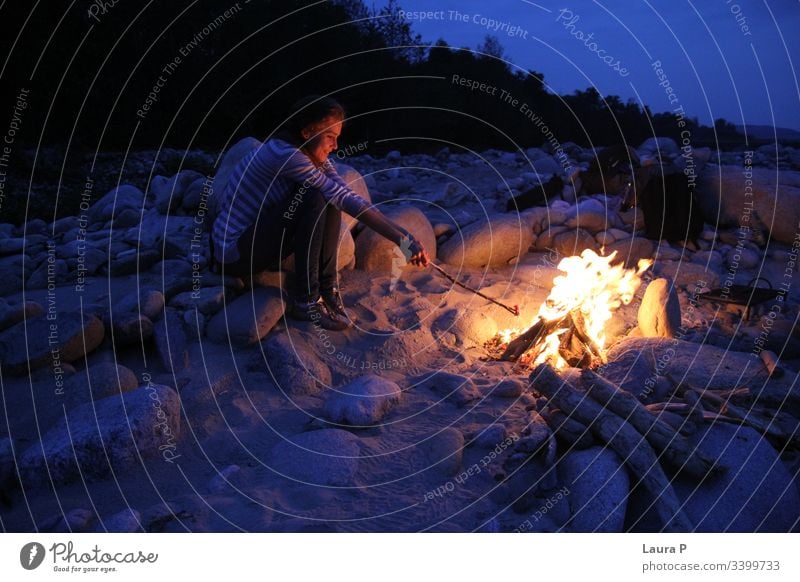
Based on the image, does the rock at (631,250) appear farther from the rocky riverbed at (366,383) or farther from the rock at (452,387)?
the rock at (452,387)

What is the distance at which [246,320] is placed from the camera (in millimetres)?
5004

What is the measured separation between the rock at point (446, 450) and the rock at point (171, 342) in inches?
79.4

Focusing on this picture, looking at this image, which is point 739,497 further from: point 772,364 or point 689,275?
point 689,275

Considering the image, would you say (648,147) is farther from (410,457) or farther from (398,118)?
(410,457)

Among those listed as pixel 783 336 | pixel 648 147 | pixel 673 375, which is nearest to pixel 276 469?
pixel 673 375

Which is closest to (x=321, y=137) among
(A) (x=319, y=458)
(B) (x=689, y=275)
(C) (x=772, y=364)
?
(A) (x=319, y=458)

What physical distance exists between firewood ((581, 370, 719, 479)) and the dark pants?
7.93ft

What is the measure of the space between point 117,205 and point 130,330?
3589mm

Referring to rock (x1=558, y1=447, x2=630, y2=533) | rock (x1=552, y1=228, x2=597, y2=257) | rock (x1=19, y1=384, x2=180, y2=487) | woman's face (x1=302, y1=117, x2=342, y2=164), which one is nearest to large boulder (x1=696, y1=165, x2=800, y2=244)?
rock (x1=552, y1=228, x2=597, y2=257)

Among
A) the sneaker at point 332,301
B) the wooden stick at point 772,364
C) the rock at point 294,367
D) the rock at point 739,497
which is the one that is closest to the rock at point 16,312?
the rock at point 294,367

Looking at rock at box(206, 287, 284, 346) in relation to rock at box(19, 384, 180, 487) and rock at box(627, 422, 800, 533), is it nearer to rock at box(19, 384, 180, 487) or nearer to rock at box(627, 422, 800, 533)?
rock at box(19, 384, 180, 487)

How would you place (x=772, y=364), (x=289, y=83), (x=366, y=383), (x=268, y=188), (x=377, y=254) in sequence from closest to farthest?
(x=772, y=364) < (x=366, y=383) < (x=268, y=188) < (x=377, y=254) < (x=289, y=83)

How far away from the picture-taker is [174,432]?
3912 millimetres
